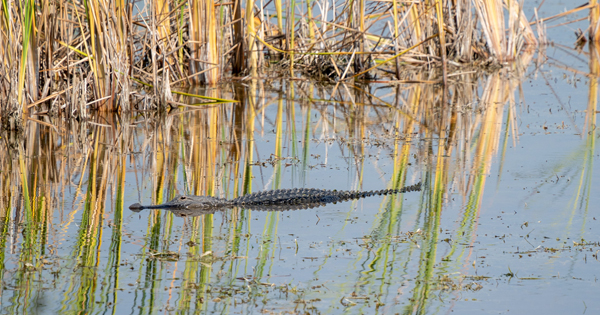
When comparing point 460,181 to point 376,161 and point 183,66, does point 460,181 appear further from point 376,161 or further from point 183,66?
point 183,66

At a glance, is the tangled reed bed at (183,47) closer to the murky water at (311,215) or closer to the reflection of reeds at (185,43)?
the reflection of reeds at (185,43)

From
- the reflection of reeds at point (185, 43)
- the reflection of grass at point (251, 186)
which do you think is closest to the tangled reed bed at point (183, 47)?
the reflection of reeds at point (185, 43)

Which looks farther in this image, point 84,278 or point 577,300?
point 84,278

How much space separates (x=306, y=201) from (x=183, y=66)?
6.96 m

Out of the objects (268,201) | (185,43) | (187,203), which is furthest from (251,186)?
(185,43)

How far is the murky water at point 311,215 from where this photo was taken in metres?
4.10

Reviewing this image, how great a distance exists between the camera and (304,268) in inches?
178

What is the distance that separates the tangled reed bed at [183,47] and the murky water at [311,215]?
0.52 metres

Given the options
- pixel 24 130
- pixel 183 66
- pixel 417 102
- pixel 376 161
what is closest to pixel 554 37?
pixel 417 102

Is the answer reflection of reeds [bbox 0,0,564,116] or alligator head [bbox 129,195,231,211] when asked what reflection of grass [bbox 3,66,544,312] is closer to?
alligator head [bbox 129,195,231,211]

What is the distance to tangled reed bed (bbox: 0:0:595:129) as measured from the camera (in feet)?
29.1

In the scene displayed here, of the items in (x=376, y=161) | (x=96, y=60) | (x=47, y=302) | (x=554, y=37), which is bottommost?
(x=47, y=302)

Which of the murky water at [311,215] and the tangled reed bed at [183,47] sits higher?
the tangled reed bed at [183,47]

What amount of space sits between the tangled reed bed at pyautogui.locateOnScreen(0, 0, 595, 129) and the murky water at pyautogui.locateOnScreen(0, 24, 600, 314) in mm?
524
